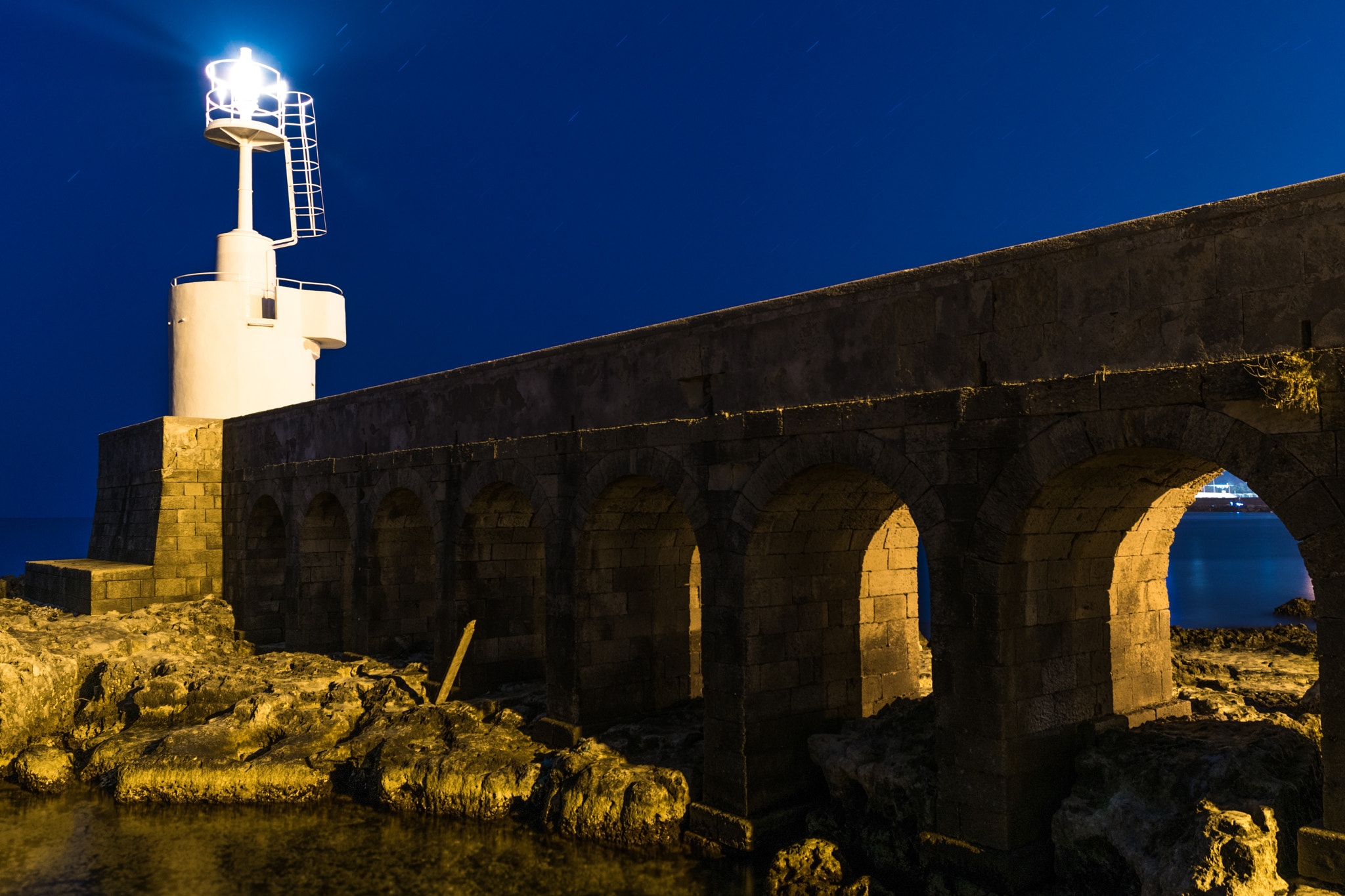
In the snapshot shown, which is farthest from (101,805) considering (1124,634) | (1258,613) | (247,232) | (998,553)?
(1258,613)

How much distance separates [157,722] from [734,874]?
9.17 metres

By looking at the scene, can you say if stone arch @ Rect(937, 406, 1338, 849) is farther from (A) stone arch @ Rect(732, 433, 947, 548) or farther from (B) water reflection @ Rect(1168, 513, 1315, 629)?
(B) water reflection @ Rect(1168, 513, 1315, 629)

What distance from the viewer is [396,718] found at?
13.1 m

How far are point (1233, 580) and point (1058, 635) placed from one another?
46.2 meters

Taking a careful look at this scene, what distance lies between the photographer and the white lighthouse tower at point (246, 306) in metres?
23.2

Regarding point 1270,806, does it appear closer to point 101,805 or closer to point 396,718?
point 396,718

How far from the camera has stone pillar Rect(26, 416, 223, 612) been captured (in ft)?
66.8

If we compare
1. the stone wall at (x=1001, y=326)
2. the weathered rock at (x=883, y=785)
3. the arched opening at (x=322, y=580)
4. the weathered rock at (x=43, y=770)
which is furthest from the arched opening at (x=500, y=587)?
the weathered rock at (x=883, y=785)

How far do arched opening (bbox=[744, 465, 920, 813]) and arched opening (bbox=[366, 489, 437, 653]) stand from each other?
26.5 feet

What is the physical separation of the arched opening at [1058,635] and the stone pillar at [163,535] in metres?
18.0

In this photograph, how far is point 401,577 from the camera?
16922 millimetres

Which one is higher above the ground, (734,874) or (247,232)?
(247,232)

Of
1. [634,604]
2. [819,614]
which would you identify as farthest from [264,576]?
[819,614]

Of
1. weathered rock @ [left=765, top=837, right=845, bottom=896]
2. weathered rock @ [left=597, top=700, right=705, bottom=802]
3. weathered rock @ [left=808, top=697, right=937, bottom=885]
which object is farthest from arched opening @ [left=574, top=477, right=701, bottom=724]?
weathered rock @ [left=765, top=837, right=845, bottom=896]
